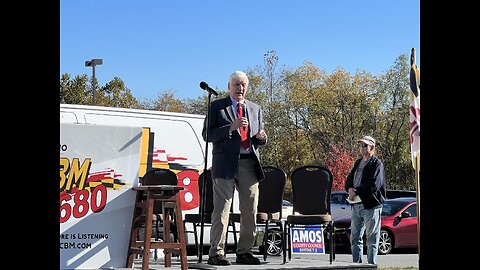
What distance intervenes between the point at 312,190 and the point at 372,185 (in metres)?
1.24

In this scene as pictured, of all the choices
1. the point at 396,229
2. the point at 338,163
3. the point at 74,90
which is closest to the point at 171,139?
the point at 396,229

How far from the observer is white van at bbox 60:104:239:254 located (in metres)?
12.1

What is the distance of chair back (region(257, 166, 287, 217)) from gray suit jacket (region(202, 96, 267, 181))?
1113mm

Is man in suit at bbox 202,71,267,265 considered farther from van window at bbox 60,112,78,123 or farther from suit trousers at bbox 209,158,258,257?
van window at bbox 60,112,78,123

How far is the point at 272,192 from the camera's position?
905 cm

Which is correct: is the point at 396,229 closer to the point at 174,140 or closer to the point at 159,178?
the point at 174,140

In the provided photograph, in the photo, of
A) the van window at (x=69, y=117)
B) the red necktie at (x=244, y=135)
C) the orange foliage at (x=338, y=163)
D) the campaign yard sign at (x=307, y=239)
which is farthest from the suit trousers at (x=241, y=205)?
the orange foliage at (x=338, y=163)

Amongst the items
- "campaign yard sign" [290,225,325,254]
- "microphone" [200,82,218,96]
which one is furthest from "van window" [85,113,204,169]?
"microphone" [200,82,218,96]

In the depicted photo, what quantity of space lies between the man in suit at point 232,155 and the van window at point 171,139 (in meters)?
4.33

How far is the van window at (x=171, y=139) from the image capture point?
40.0ft
